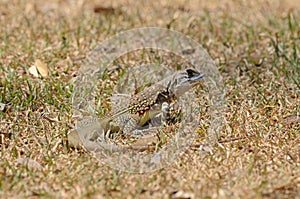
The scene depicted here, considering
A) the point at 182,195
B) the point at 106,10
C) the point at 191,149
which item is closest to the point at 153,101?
the point at 191,149

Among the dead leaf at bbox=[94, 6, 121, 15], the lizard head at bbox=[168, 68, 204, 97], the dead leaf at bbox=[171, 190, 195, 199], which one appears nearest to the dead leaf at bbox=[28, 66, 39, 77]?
the lizard head at bbox=[168, 68, 204, 97]

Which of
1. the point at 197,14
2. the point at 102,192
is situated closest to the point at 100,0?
the point at 197,14

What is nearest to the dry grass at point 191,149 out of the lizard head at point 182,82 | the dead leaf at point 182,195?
the dead leaf at point 182,195

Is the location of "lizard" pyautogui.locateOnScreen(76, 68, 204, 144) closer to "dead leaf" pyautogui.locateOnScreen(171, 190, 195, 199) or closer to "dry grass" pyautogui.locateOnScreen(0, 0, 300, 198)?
"dry grass" pyautogui.locateOnScreen(0, 0, 300, 198)

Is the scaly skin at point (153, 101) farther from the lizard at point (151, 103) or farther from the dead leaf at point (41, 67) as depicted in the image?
the dead leaf at point (41, 67)

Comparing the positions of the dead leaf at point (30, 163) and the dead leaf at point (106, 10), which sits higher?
the dead leaf at point (106, 10)

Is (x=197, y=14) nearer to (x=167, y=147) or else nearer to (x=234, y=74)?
(x=234, y=74)
